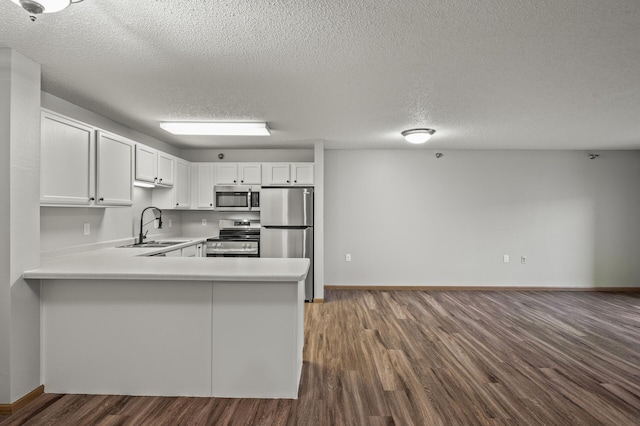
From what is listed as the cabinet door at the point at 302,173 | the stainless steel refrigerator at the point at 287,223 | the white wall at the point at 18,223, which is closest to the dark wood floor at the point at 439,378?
the white wall at the point at 18,223

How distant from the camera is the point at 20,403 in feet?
7.51

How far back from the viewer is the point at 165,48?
221 cm

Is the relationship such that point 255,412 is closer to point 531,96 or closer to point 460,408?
point 460,408

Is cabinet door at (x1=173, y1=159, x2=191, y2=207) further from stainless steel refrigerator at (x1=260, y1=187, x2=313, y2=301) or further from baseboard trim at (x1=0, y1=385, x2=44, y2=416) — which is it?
baseboard trim at (x1=0, y1=385, x2=44, y2=416)

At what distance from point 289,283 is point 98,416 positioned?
147cm

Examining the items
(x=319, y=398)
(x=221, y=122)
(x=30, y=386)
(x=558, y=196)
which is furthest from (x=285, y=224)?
(x=558, y=196)

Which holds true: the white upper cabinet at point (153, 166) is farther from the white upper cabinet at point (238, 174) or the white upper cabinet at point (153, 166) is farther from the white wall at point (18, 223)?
the white wall at point (18, 223)

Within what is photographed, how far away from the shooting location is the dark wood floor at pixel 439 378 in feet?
7.28

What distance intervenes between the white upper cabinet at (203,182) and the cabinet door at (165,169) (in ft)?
2.02

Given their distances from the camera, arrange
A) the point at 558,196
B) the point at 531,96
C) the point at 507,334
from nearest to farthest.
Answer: the point at 531,96 → the point at 507,334 → the point at 558,196

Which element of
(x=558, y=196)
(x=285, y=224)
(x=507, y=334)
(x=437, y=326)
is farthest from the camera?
(x=558, y=196)

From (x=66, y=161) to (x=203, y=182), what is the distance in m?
2.64

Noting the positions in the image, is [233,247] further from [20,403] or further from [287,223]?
[20,403]

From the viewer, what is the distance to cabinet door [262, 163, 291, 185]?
537 centimetres
